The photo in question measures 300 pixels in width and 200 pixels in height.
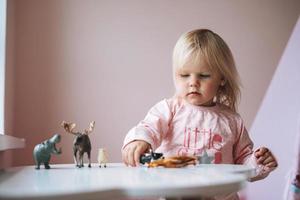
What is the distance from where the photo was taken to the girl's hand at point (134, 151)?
865 millimetres

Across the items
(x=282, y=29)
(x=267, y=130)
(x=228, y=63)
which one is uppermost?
(x=282, y=29)

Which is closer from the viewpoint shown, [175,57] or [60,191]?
[60,191]

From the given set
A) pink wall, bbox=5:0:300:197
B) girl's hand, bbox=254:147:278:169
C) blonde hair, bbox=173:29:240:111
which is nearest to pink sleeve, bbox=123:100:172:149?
blonde hair, bbox=173:29:240:111

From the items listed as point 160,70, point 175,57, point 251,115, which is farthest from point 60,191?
point 251,115

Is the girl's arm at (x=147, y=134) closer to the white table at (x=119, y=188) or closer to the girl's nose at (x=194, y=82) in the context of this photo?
the girl's nose at (x=194, y=82)

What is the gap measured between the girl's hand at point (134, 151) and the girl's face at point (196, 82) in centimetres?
24

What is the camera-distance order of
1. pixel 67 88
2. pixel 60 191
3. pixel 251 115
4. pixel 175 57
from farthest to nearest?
pixel 251 115 < pixel 67 88 < pixel 175 57 < pixel 60 191

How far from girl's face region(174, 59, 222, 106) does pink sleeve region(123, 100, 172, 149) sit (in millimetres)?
62

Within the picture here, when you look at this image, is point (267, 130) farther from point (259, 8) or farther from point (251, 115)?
point (259, 8)

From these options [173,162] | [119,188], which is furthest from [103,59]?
[119,188]

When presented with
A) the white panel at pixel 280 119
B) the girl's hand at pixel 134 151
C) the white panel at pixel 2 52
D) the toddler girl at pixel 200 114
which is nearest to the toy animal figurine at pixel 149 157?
the girl's hand at pixel 134 151

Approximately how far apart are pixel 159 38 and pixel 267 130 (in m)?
0.58

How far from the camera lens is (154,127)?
106 cm

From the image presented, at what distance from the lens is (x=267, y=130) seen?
5.88 ft
